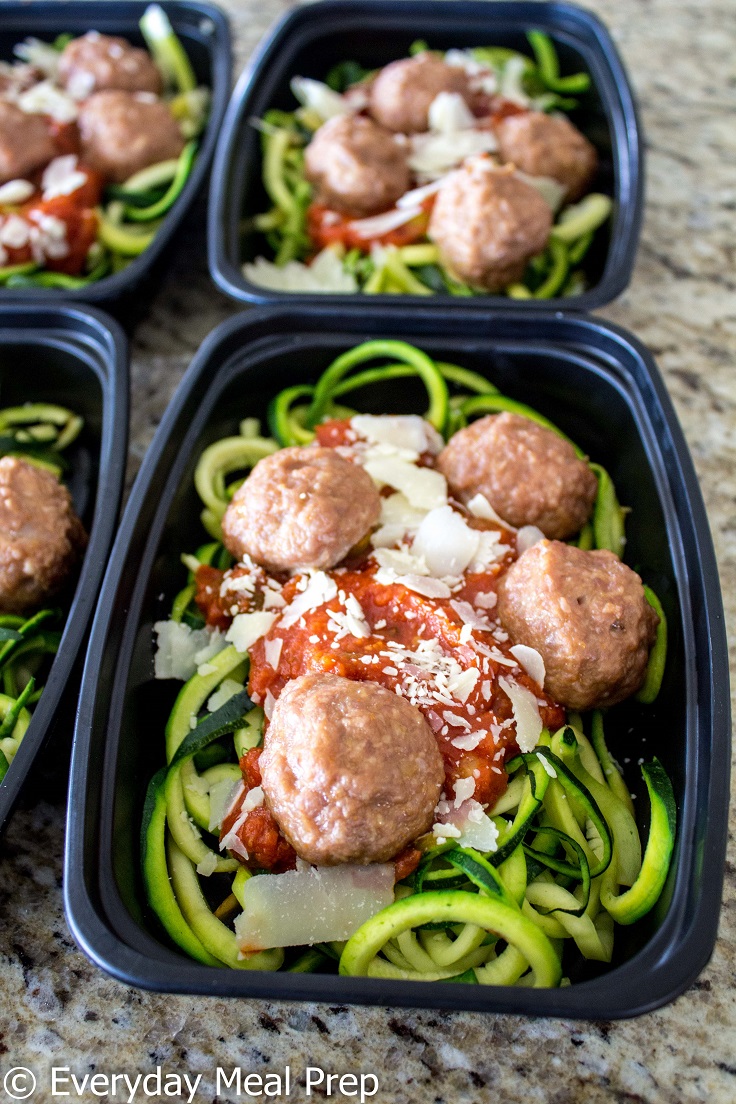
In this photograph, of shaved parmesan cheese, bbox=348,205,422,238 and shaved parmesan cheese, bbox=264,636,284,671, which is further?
shaved parmesan cheese, bbox=348,205,422,238

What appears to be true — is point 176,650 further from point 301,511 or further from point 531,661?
point 531,661

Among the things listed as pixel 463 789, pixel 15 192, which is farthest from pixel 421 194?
pixel 463 789

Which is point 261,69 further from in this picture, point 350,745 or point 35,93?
point 350,745

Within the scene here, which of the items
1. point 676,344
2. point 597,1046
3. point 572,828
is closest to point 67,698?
point 572,828

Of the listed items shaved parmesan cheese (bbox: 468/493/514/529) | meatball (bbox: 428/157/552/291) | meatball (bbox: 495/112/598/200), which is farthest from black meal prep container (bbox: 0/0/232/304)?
shaved parmesan cheese (bbox: 468/493/514/529)

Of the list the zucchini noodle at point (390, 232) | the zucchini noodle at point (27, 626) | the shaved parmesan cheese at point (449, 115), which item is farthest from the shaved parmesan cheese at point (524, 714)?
the shaved parmesan cheese at point (449, 115)

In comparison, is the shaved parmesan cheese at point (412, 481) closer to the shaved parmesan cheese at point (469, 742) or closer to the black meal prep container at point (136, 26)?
the shaved parmesan cheese at point (469, 742)

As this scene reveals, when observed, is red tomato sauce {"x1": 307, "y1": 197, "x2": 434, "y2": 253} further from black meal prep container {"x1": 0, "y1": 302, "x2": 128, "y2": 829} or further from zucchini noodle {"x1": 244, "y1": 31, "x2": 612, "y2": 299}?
black meal prep container {"x1": 0, "y1": 302, "x2": 128, "y2": 829}
